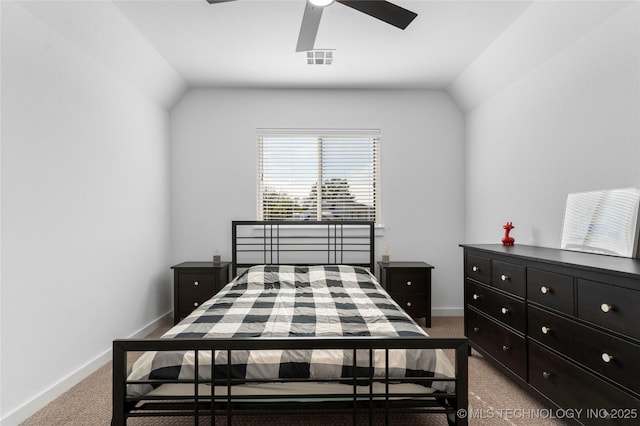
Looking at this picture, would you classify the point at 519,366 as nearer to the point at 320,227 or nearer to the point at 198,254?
the point at 320,227

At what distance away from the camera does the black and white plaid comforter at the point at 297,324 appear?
172cm

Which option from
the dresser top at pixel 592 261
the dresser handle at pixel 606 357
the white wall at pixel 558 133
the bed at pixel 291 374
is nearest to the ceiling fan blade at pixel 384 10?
the white wall at pixel 558 133

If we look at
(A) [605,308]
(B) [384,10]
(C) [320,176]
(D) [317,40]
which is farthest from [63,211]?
(A) [605,308]

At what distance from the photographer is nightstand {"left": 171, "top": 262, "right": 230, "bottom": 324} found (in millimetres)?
3873

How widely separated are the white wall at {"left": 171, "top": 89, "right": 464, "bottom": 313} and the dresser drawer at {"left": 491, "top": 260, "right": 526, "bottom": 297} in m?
1.76

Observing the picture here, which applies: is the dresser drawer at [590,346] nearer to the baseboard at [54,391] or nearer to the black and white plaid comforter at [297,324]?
the black and white plaid comforter at [297,324]

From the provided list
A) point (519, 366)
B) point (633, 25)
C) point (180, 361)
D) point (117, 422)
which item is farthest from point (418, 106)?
point (117, 422)

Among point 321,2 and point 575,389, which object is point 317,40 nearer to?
point 321,2

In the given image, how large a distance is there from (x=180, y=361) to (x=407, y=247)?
3.17 meters

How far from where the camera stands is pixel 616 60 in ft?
7.27

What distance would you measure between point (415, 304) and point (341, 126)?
2151 millimetres

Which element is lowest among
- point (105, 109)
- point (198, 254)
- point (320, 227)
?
point (198, 254)

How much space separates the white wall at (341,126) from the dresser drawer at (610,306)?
2.61 meters

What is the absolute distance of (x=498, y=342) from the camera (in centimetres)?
261
